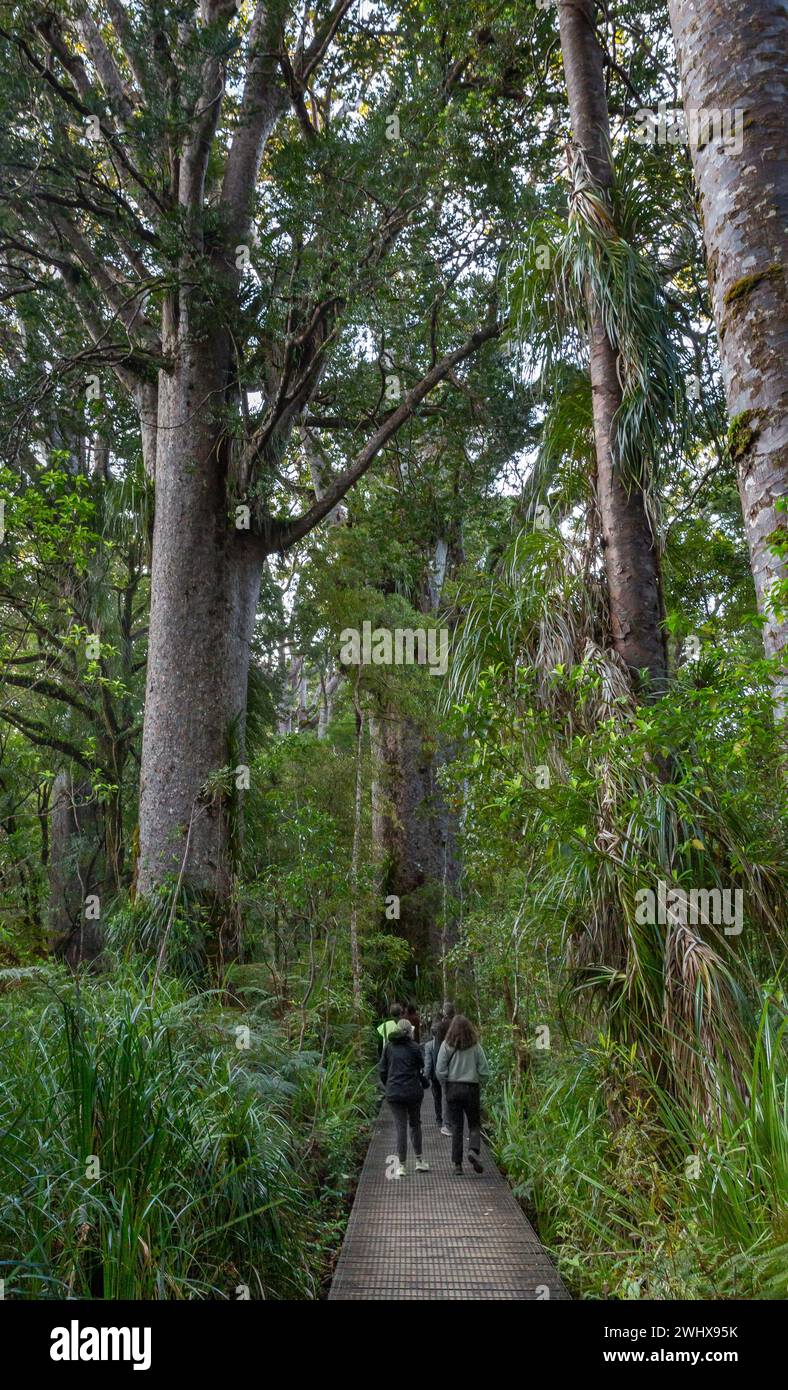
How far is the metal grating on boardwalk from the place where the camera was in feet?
13.2

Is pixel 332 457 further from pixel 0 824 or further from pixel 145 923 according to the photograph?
pixel 145 923

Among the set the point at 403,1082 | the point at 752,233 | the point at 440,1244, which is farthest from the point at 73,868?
the point at 752,233

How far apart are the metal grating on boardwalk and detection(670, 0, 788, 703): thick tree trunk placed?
324cm

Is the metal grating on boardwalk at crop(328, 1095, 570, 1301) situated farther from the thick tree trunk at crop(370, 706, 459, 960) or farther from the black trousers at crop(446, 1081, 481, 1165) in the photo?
the thick tree trunk at crop(370, 706, 459, 960)

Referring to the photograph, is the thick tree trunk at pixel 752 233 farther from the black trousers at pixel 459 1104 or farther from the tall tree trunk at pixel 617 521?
the black trousers at pixel 459 1104

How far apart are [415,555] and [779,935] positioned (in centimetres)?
920

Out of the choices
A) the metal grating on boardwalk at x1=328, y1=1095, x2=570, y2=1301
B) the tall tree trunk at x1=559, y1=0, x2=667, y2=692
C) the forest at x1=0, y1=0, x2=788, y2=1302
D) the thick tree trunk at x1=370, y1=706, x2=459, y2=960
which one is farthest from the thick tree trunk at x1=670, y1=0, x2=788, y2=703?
the thick tree trunk at x1=370, y1=706, x2=459, y2=960

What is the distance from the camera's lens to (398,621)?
36.4ft

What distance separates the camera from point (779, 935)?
11.7ft

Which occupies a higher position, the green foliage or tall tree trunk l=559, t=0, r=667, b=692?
tall tree trunk l=559, t=0, r=667, b=692

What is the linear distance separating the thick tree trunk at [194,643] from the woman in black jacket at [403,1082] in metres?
1.69

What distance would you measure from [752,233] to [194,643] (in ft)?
18.3

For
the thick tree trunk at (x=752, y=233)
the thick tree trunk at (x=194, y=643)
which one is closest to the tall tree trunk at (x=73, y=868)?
the thick tree trunk at (x=194, y=643)
